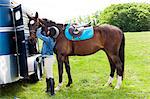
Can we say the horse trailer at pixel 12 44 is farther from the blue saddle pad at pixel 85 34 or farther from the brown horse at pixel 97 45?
the blue saddle pad at pixel 85 34

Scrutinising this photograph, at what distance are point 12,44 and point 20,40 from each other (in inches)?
8.8

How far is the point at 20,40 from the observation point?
6234 millimetres

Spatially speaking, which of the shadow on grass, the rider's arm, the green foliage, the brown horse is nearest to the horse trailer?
the rider's arm

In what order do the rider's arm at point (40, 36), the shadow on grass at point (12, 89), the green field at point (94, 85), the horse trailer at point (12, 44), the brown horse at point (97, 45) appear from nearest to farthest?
the horse trailer at point (12, 44) → the green field at point (94, 85) → the rider's arm at point (40, 36) → the shadow on grass at point (12, 89) → the brown horse at point (97, 45)

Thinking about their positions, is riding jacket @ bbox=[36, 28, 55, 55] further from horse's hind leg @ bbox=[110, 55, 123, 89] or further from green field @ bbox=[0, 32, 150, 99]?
horse's hind leg @ bbox=[110, 55, 123, 89]

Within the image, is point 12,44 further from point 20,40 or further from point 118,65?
point 118,65

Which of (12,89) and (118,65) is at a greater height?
(118,65)

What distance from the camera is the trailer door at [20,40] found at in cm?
614

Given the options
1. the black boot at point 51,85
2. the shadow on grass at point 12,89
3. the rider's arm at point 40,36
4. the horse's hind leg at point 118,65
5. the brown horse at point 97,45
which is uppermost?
the rider's arm at point 40,36

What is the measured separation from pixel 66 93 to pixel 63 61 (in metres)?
0.77

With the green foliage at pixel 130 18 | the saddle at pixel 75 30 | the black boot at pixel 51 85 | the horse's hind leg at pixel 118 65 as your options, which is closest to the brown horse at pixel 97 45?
the horse's hind leg at pixel 118 65

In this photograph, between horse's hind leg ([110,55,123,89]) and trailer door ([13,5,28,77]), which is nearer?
trailer door ([13,5,28,77])

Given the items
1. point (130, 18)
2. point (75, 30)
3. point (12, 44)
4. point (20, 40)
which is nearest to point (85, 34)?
point (75, 30)

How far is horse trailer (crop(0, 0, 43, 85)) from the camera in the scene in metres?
6.09
